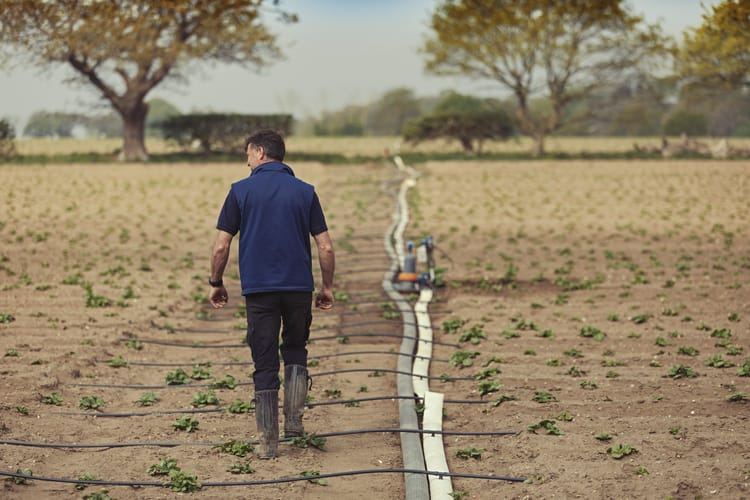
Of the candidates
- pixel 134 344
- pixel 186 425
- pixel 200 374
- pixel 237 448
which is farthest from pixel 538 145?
pixel 237 448

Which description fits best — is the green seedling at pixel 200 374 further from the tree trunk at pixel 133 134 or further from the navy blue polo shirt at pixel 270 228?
the tree trunk at pixel 133 134

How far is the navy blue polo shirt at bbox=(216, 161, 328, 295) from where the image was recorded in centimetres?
618

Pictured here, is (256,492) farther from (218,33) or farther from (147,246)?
(218,33)

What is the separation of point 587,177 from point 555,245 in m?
17.6

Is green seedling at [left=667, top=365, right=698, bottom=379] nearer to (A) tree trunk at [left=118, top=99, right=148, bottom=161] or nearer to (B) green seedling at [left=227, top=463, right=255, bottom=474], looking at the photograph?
(B) green seedling at [left=227, top=463, right=255, bottom=474]

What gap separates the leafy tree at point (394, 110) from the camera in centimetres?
10362

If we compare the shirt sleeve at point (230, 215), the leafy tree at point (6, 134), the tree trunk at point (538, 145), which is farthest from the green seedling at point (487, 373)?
the tree trunk at point (538, 145)

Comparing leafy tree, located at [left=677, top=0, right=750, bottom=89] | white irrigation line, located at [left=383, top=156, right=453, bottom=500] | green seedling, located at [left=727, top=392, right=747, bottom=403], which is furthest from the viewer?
leafy tree, located at [left=677, top=0, right=750, bottom=89]

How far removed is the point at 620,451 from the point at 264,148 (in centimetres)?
275

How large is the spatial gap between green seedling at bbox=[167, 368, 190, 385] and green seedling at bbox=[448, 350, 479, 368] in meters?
2.25

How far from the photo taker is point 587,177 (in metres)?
34.2

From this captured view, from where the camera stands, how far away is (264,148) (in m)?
6.41

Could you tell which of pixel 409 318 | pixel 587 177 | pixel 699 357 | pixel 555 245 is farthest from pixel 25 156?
pixel 699 357

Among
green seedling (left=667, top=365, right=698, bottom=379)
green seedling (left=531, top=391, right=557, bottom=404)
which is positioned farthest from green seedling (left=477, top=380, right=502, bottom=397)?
green seedling (left=667, top=365, right=698, bottom=379)
